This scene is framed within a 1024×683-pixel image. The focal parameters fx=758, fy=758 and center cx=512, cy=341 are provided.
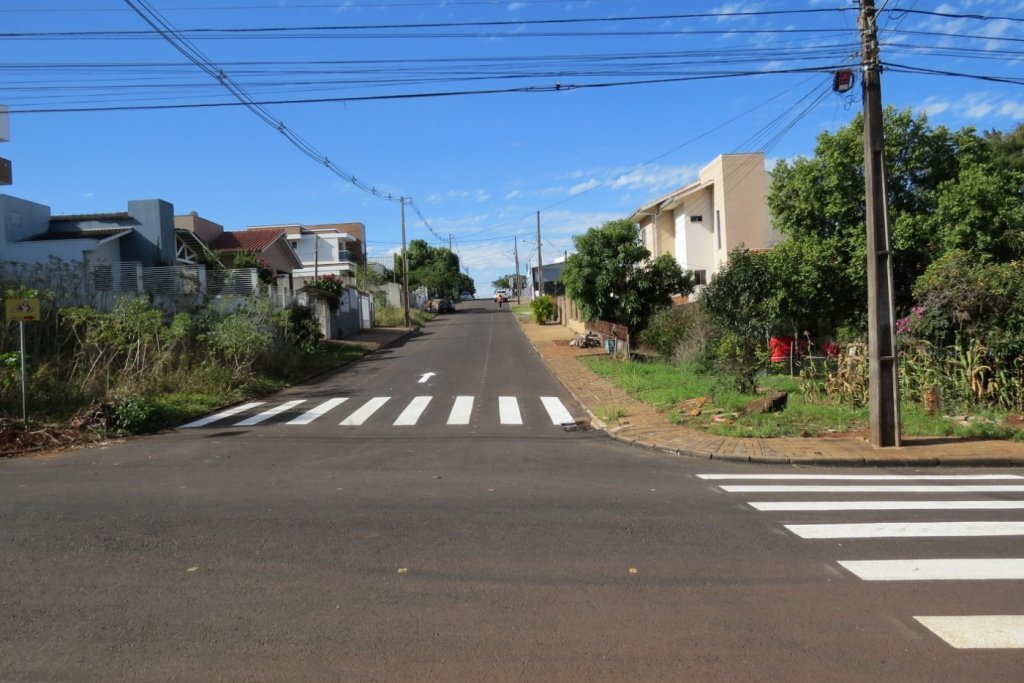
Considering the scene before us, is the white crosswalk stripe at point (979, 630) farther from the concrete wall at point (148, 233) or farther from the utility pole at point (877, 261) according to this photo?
the concrete wall at point (148, 233)

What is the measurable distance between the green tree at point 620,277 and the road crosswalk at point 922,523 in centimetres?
1907

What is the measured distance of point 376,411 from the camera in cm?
Answer: 1684

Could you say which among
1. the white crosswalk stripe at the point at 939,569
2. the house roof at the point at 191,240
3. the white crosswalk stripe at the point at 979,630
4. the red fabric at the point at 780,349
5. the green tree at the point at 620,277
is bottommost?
the white crosswalk stripe at the point at 939,569

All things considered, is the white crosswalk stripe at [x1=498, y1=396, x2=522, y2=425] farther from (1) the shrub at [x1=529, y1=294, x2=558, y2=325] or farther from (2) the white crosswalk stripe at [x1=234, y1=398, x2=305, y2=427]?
(1) the shrub at [x1=529, y1=294, x2=558, y2=325]

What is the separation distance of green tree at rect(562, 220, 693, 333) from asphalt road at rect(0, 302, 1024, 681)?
18032mm


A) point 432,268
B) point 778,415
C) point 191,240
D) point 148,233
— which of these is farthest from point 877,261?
point 432,268

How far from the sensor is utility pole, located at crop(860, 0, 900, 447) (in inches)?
433

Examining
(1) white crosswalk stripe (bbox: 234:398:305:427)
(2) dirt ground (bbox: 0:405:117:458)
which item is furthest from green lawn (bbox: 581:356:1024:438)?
(2) dirt ground (bbox: 0:405:117:458)

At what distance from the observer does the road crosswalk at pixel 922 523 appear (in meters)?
4.61

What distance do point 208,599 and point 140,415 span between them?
1055 cm

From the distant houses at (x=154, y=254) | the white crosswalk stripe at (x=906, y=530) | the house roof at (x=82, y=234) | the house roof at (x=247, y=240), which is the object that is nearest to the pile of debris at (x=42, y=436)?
the distant houses at (x=154, y=254)

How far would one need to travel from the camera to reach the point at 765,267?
1973 cm

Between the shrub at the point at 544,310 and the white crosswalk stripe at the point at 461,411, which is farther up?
the shrub at the point at 544,310

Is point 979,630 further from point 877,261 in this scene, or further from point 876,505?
point 877,261
